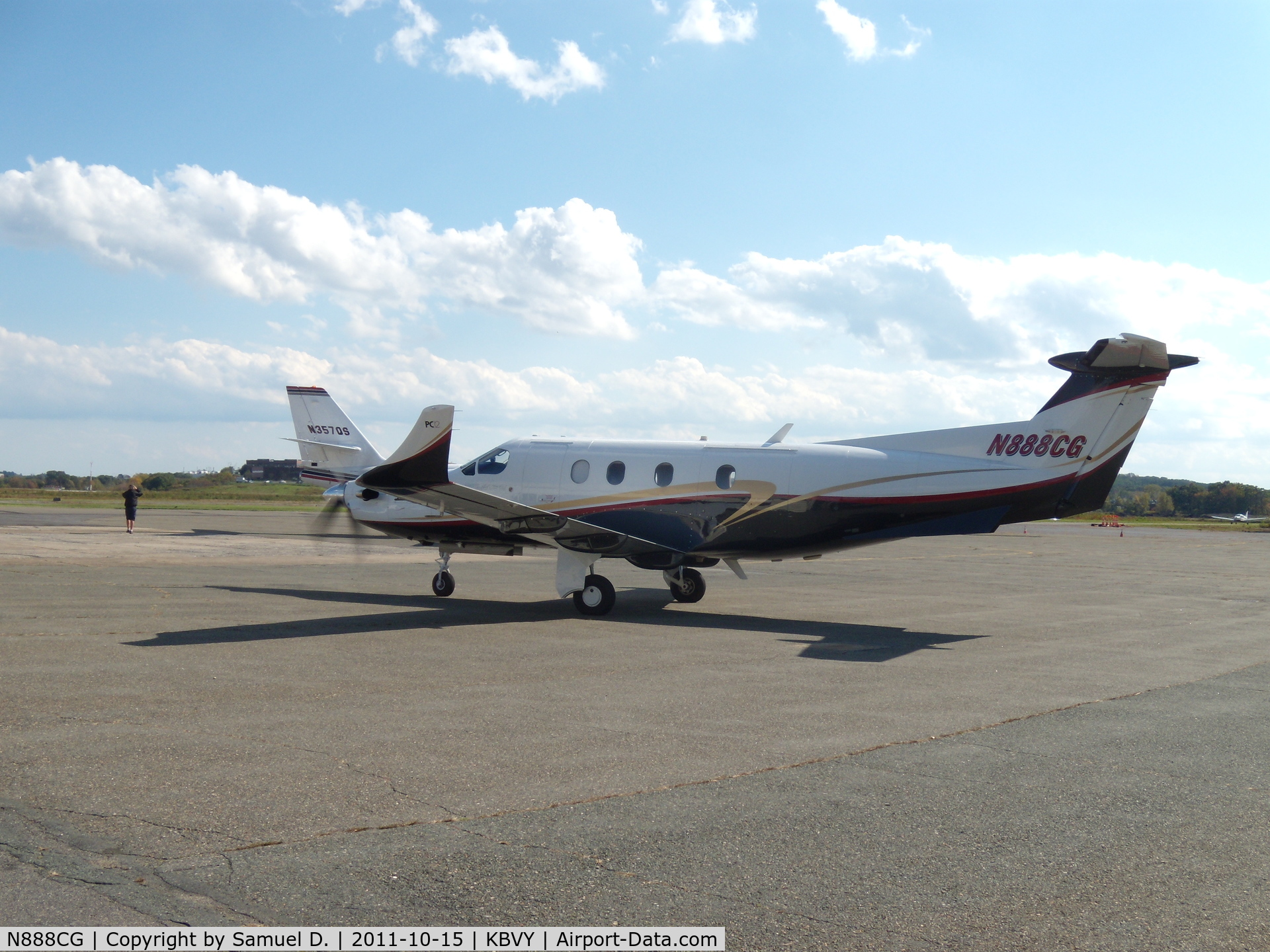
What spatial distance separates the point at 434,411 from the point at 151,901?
415 inches

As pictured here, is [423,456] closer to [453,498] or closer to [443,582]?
[453,498]

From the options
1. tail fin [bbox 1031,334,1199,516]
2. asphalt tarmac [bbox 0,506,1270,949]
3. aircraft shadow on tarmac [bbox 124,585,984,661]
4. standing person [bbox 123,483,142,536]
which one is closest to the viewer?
asphalt tarmac [bbox 0,506,1270,949]

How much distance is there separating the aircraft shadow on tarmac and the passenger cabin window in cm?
276

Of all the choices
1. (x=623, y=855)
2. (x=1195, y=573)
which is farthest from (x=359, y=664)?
(x=1195, y=573)

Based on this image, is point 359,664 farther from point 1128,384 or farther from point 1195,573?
point 1195,573

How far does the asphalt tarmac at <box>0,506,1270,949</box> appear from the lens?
4.80 m

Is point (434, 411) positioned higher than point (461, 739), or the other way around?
point (434, 411)

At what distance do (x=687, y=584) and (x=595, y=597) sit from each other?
9.43 ft

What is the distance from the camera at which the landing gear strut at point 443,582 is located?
20.2 meters

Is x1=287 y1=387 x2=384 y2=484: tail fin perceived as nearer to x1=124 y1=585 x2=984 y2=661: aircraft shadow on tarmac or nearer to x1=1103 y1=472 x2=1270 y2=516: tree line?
x1=124 y1=585 x2=984 y2=661: aircraft shadow on tarmac

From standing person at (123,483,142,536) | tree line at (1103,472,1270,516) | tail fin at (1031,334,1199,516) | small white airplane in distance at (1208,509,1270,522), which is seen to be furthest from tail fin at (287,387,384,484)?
tree line at (1103,472,1270,516)

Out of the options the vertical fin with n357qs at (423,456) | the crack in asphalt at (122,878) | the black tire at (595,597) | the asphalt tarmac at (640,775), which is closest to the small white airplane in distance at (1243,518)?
the asphalt tarmac at (640,775)

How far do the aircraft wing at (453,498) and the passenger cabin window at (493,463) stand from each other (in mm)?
1532

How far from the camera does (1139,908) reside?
16.1ft
